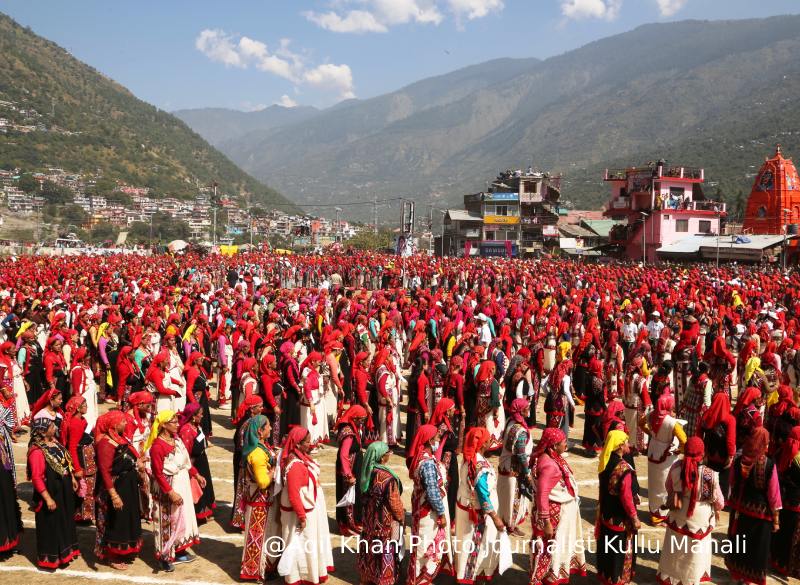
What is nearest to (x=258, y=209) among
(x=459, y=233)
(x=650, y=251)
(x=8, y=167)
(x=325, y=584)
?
(x=8, y=167)

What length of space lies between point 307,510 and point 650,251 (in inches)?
1792

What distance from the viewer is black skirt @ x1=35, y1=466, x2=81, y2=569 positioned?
5.43 meters

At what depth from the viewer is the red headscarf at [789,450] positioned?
5.36 metres

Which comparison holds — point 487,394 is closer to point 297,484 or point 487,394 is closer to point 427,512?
point 427,512

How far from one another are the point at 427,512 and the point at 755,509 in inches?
99.8

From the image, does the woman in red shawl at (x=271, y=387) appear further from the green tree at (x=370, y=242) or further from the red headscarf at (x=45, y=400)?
the green tree at (x=370, y=242)

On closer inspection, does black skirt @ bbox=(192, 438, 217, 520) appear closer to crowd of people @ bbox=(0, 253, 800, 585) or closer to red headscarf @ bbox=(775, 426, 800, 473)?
crowd of people @ bbox=(0, 253, 800, 585)

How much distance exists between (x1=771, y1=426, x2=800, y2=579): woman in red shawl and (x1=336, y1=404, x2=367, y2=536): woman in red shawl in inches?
131

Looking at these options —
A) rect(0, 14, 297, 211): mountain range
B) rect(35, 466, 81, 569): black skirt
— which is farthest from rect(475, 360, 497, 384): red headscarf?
rect(0, 14, 297, 211): mountain range

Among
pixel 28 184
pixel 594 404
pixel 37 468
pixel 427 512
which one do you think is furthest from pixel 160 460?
pixel 28 184

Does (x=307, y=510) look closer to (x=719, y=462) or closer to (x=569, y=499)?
(x=569, y=499)

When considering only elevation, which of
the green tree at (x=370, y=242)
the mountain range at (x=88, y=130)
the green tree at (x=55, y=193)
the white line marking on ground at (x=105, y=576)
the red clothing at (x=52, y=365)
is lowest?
the white line marking on ground at (x=105, y=576)

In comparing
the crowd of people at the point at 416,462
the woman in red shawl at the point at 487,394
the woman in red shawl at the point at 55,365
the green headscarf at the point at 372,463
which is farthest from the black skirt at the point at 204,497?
the woman in red shawl at the point at 55,365

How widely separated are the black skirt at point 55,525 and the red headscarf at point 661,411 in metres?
4.99
